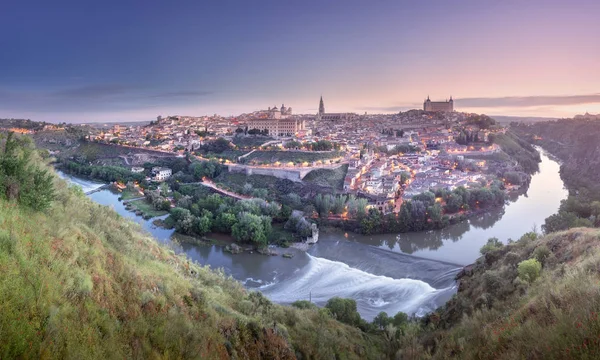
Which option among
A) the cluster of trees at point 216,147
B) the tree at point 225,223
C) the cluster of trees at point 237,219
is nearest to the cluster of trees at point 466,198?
the cluster of trees at point 237,219

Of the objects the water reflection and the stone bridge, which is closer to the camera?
the water reflection

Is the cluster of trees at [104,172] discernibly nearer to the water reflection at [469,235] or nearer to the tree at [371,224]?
the water reflection at [469,235]

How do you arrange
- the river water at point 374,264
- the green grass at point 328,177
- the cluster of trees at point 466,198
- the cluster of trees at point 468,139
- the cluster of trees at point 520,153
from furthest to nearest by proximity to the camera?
the cluster of trees at point 468,139 → the cluster of trees at point 520,153 → the green grass at point 328,177 → the cluster of trees at point 466,198 → the river water at point 374,264

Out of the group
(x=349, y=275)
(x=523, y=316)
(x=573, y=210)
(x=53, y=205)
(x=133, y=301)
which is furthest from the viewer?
(x=573, y=210)

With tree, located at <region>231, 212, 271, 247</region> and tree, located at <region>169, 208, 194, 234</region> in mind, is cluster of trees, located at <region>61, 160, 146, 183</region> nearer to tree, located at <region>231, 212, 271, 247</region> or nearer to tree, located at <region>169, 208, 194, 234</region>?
tree, located at <region>169, 208, 194, 234</region>

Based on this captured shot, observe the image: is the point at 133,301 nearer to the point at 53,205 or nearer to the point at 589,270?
the point at 53,205

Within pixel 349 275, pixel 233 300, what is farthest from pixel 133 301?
pixel 349 275

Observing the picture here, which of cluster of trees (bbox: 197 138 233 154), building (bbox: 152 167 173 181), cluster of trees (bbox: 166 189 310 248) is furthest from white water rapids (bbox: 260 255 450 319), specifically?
cluster of trees (bbox: 197 138 233 154)
